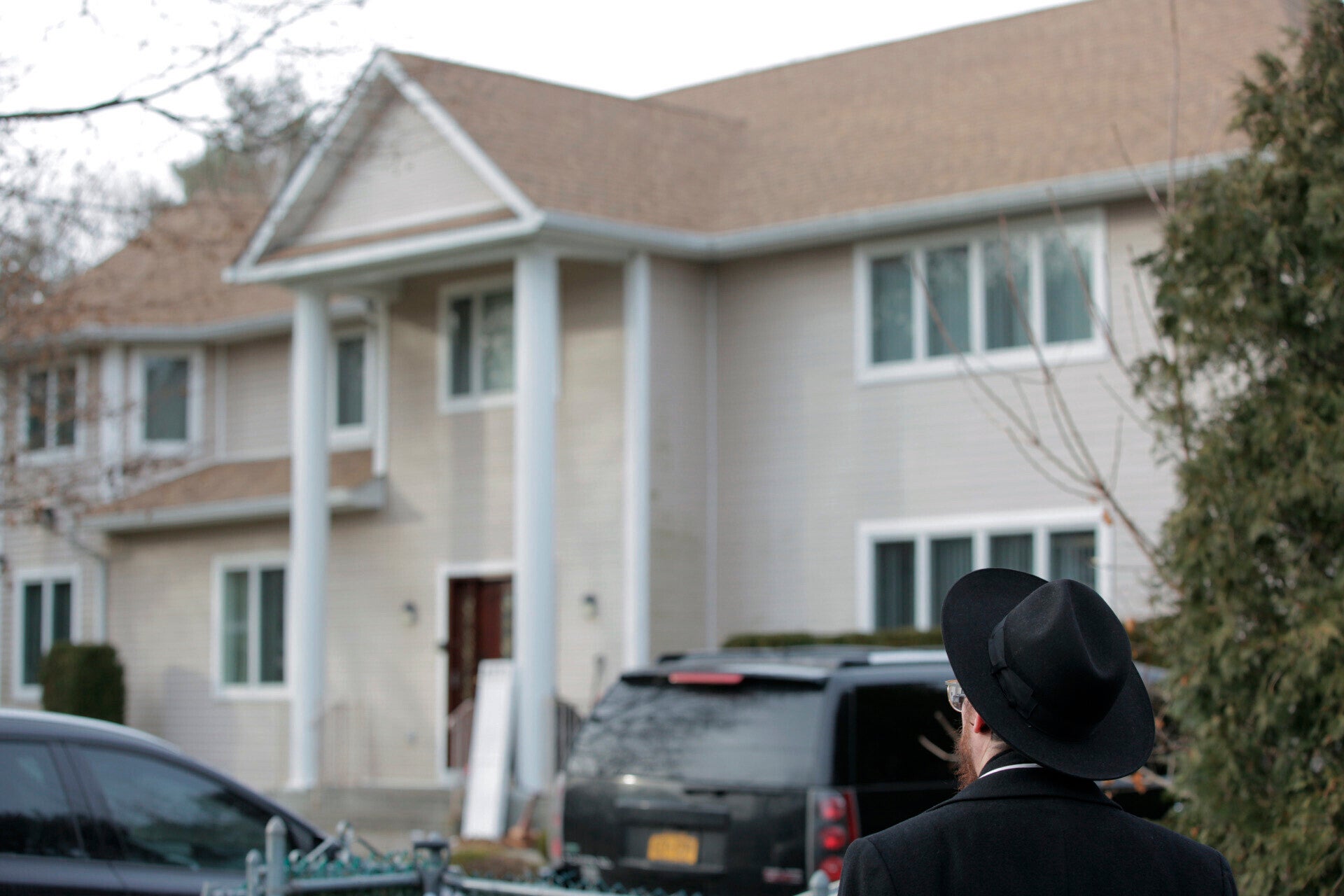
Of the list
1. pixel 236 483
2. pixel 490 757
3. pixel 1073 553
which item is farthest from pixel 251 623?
pixel 1073 553

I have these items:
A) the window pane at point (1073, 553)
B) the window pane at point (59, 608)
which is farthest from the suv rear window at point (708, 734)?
the window pane at point (59, 608)

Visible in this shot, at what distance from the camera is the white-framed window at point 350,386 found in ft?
65.7

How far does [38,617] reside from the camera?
75.3ft

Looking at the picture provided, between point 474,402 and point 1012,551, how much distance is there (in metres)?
6.38

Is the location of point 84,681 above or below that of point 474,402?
below

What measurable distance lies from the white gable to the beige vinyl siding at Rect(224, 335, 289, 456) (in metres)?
3.38

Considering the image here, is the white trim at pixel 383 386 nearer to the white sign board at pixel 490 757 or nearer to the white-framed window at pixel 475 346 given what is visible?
the white-framed window at pixel 475 346

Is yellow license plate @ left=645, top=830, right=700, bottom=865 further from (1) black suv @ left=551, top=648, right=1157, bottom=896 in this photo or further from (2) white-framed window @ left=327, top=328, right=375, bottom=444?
(2) white-framed window @ left=327, top=328, right=375, bottom=444

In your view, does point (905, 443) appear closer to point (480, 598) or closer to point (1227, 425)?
point (480, 598)

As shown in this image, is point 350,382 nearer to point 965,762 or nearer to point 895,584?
point 895,584

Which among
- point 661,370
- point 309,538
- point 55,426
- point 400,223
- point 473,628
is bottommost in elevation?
point 473,628

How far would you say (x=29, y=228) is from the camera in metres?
14.3

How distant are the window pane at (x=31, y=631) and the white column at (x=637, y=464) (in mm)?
10425

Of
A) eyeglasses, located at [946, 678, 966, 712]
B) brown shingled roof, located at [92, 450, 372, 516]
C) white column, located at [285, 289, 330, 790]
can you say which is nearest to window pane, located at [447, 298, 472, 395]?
white column, located at [285, 289, 330, 790]
